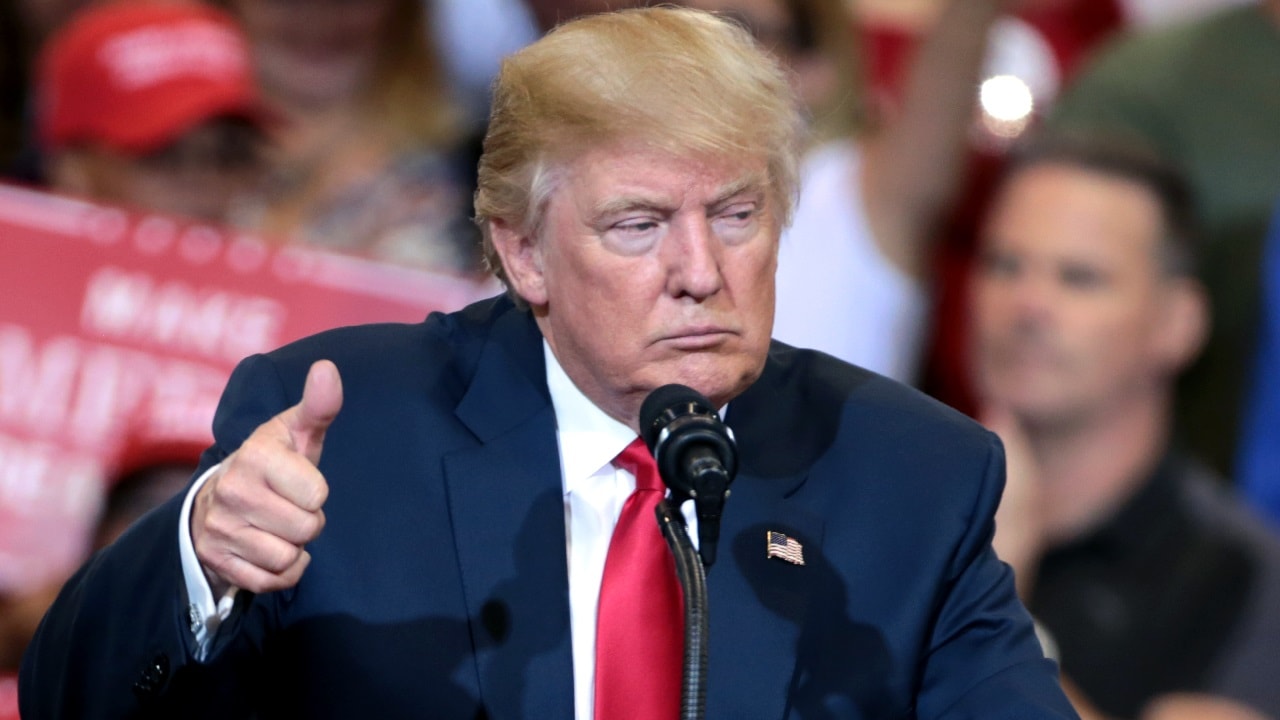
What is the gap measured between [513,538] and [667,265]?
353mm

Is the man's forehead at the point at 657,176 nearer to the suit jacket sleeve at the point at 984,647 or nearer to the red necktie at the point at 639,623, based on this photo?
the red necktie at the point at 639,623

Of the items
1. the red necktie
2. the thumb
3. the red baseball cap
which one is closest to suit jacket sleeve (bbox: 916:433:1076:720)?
the red necktie

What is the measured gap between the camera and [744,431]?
2.02 meters

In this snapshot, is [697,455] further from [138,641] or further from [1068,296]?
[1068,296]

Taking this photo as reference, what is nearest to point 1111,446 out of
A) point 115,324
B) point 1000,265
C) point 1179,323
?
point 1179,323

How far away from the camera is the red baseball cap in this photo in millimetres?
3836

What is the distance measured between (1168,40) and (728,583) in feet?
8.20

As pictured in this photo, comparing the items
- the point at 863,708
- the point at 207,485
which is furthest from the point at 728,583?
the point at 207,485

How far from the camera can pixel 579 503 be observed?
194cm

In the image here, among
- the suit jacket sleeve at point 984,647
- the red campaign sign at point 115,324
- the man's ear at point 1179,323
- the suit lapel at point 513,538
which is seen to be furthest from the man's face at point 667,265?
the man's ear at point 1179,323

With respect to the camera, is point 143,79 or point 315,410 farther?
point 143,79

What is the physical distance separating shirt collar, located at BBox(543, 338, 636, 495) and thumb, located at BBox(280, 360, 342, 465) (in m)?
0.42

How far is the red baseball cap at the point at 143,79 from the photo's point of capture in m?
3.84

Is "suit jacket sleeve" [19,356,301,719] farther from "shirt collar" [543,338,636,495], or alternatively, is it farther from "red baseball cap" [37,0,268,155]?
"red baseball cap" [37,0,268,155]
